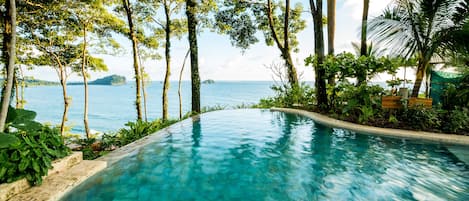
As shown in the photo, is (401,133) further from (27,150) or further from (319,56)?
(27,150)

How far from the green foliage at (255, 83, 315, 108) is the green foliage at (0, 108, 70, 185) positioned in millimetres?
8339

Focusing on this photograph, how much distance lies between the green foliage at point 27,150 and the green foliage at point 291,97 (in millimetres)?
8339

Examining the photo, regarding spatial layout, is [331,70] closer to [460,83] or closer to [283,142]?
[460,83]

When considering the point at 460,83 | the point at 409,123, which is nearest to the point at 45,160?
the point at 409,123

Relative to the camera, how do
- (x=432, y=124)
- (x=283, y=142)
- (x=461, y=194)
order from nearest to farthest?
1. (x=461, y=194)
2. (x=283, y=142)
3. (x=432, y=124)

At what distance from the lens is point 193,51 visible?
376 inches

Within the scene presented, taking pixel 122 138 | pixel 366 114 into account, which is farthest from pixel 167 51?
pixel 366 114

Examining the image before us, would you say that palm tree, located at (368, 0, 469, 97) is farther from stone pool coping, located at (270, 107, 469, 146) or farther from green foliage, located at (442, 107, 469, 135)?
stone pool coping, located at (270, 107, 469, 146)

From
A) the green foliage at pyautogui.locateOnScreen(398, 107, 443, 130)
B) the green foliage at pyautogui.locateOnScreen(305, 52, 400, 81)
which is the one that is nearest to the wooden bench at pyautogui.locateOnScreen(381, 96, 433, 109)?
the green foliage at pyautogui.locateOnScreen(398, 107, 443, 130)

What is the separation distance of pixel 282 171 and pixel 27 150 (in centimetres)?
298

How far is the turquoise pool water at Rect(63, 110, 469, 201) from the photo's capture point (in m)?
2.72

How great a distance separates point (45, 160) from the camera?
8.18ft

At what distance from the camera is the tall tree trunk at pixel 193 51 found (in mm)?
9531

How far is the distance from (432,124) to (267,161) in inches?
174
